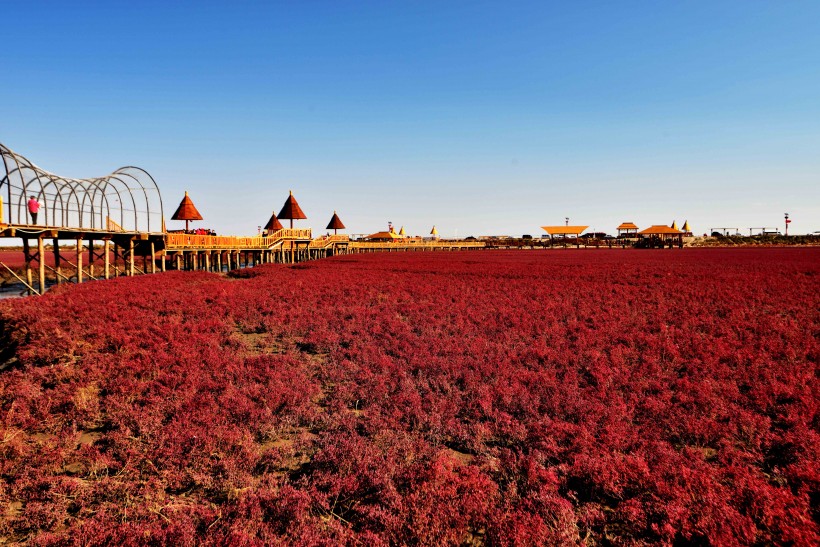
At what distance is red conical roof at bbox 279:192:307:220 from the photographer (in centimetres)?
5993

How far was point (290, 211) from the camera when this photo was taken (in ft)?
197

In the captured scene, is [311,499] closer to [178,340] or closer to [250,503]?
[250,503]

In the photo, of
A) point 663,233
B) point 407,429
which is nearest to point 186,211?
point 407,429

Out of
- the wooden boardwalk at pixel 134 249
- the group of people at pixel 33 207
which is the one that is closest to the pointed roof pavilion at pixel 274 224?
the wooden boardwalk at pixel 134 249

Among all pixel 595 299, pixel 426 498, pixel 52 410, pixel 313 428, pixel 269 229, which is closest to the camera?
pixel 426 498

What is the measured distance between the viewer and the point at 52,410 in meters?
7.25

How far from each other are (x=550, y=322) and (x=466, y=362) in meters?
4.96

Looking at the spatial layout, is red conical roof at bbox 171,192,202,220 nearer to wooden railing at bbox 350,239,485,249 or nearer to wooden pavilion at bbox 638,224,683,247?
wooden railing at bbox 350,239,485,249

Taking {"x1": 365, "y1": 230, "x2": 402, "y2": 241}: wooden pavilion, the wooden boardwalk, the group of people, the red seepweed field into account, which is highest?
{"x1": 365, "y1": 230, "x2": 402, "y2": 241}: wooden pavilion

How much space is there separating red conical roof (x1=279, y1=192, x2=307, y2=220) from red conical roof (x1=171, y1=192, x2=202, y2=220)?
13.6 metres

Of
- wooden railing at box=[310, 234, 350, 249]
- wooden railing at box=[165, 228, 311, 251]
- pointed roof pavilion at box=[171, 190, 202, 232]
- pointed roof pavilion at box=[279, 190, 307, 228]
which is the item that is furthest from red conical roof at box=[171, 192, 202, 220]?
wooden railing at box=[310, 234, 350, 249]

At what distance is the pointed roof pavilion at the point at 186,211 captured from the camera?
46969 millimetres

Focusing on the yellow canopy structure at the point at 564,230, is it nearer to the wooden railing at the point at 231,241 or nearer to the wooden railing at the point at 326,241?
the wooden railing at the point at 326,241

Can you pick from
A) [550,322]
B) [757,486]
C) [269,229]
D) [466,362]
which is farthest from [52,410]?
[269,229]
